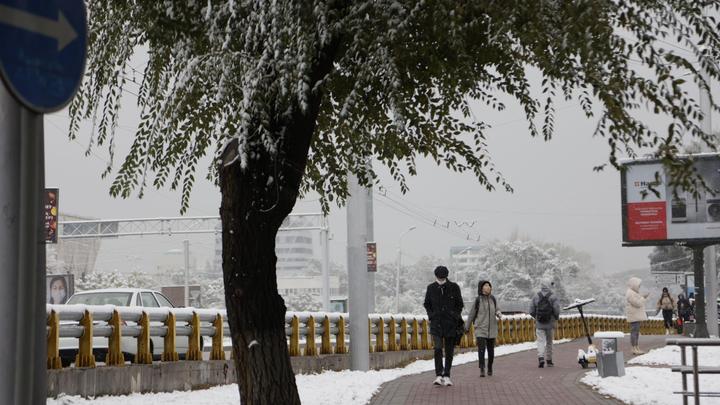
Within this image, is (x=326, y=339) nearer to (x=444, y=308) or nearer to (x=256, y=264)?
(x=444, y=308)

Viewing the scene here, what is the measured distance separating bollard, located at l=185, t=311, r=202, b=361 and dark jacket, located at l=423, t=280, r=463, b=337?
3.78 metres

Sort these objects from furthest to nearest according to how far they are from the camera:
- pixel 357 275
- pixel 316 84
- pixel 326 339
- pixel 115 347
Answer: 1. pixel 326 339
2. pixel 357 275
3. pixel 115 347
4. pixel 316 84

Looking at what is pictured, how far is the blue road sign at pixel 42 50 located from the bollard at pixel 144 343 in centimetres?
1238

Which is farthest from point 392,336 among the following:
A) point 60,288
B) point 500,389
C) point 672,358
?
point 60,288

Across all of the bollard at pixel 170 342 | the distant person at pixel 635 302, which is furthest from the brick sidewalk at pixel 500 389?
the distant person at pixel 635 302

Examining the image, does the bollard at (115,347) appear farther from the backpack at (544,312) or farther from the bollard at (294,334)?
the backpack at (544,312)

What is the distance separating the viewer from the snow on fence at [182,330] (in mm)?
14867

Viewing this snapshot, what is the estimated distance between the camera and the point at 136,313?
16562 mm

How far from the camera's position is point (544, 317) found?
21.3 m

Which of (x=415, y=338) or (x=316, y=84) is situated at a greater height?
(x=316, y=84)

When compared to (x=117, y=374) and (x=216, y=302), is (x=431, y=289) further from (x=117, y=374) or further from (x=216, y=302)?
(x=216, y=302)

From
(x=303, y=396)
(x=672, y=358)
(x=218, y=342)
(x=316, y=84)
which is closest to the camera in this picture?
(x=316, y=84)

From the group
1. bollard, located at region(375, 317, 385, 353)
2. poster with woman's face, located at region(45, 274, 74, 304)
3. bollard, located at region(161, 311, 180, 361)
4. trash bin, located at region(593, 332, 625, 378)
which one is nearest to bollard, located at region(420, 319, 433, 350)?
bollard, located at region(375, 317, 385, 353)

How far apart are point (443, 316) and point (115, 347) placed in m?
4.46
